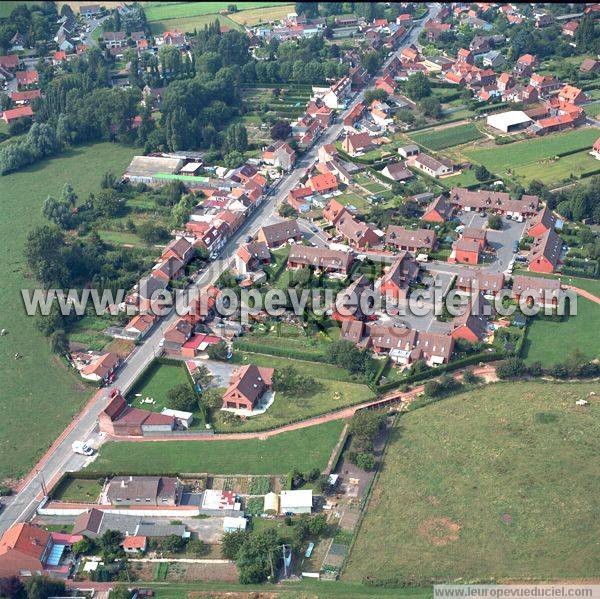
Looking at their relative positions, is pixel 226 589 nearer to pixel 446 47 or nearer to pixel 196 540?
pixel 196 540

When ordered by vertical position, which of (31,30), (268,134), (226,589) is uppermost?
(31,30)

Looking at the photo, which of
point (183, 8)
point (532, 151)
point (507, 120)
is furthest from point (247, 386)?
point (183, 8)

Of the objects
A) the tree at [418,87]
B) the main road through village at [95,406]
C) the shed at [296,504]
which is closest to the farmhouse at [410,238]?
the main road through village at [95,406]

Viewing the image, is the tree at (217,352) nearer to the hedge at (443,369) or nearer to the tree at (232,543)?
the hedge at (443,369)

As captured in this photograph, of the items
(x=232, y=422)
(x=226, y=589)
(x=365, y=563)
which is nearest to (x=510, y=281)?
(x=232, y=422)

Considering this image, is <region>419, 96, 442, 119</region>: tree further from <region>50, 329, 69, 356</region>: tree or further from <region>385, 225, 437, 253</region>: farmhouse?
<region>50, 329, 69, 356</region>: tree
